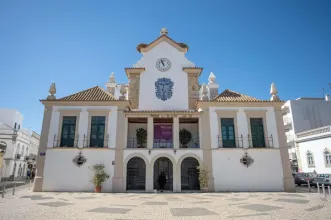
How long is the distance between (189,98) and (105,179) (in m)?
11.2

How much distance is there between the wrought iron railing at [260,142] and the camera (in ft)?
65.2

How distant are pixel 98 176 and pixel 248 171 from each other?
1257 centimetres

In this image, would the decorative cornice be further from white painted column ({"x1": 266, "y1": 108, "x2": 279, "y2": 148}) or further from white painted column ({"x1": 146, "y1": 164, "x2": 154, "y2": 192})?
white painted column ({"x1": 146, "y1": 164, "x2": 154, "y2": 192})

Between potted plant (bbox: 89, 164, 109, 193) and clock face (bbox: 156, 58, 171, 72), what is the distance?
11.5 metres

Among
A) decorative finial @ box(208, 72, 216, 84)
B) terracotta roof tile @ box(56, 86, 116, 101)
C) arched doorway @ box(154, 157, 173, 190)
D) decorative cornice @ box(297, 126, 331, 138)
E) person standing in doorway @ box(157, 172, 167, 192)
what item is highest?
decorative finial @ box(208, 72, 216, 84)

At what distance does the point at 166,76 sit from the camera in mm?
23594

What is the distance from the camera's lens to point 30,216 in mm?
8711

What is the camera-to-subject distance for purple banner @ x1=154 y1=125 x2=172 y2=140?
2109 cm

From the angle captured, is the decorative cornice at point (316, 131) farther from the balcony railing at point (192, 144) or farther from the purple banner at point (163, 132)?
the purple banner at point (163, 132)

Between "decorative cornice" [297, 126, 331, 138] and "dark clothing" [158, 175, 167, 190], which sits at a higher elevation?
"decorative cornice" [297, 126, 331, 138]

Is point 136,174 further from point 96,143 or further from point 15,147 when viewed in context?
point 15,147

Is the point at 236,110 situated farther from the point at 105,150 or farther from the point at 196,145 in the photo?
the point at 105,150

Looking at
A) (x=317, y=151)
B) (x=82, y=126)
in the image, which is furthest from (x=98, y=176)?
(x=317, y=151)

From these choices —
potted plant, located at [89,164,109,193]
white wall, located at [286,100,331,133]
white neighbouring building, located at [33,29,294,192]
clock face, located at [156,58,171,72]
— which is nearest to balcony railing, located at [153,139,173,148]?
white neighbouring building, located at [33,29,294,192]
